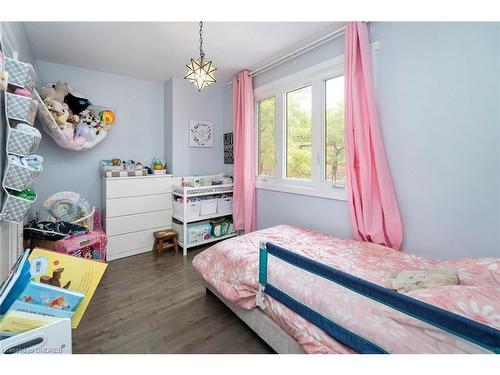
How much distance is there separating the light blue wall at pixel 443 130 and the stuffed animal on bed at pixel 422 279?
1.77ft

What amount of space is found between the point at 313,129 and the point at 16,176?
2.39 m

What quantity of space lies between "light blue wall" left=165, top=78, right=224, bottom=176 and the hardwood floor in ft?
5.61

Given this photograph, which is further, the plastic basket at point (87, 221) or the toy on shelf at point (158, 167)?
the toy on shelf at point (158, 167)

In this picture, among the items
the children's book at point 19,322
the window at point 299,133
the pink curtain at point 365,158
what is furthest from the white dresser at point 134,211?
the pink curtain at point 365,158

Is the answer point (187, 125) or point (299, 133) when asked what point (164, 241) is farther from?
point (299, 133)

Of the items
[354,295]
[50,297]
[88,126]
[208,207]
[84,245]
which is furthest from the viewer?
[208,207]

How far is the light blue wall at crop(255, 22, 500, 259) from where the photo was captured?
58.2 inches

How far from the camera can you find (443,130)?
1.65 metres

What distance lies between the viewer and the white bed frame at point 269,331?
127 centimetres

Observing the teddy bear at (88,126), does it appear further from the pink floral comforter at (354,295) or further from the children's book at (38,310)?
the children's book at (38,310)

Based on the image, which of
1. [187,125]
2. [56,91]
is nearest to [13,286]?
[56,91]

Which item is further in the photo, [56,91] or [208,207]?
[208,207]

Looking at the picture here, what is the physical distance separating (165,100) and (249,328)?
332 centimetres
